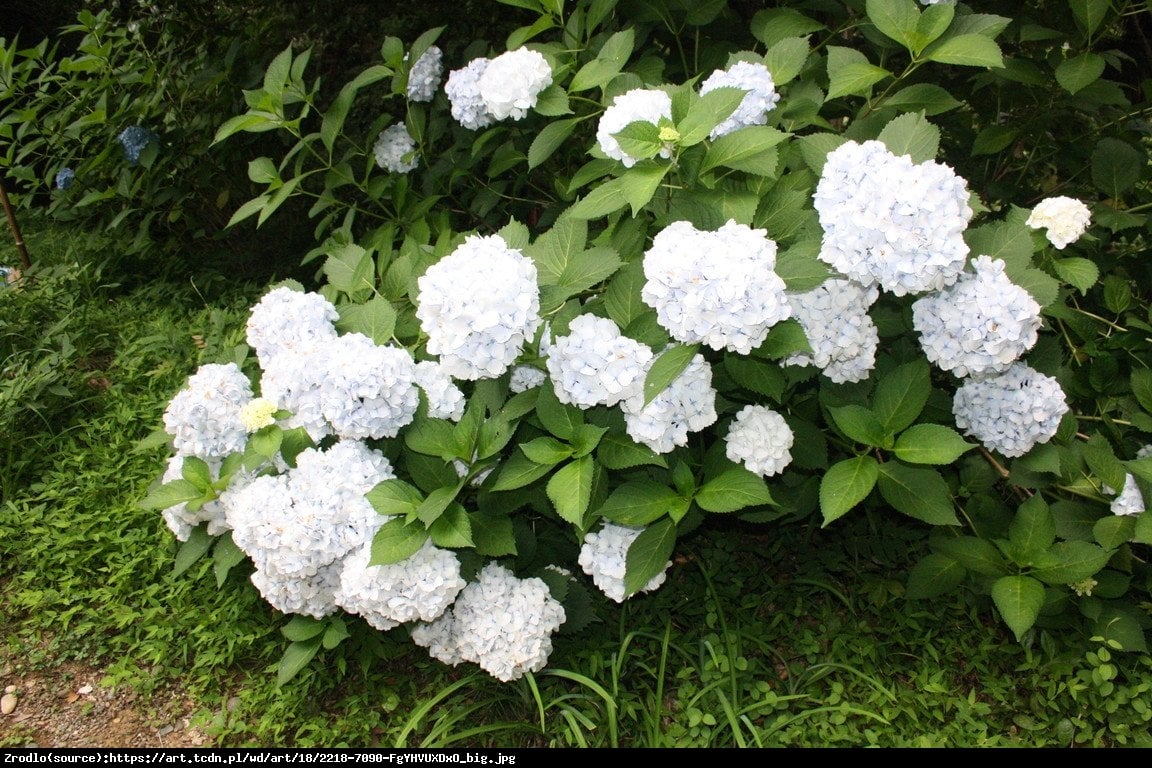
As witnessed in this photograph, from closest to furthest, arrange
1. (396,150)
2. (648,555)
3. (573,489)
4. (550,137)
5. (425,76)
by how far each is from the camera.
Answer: (573,489) < (648,555) < (550,137) < (425,76) < (396,150)

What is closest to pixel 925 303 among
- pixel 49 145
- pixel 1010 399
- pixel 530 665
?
pixel 1010 399

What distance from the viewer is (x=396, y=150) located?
131 inches

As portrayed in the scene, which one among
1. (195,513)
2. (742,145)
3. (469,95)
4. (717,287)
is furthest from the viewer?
(469,95)

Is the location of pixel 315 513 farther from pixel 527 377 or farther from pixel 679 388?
pixel 679 388

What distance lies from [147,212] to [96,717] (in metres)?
2.69

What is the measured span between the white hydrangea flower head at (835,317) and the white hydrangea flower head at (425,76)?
1.79 meters

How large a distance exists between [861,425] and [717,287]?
0.52m

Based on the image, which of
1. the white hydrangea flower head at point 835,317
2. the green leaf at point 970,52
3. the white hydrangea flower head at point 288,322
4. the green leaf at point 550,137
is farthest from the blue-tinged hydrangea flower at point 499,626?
the green leaf at point 970,52

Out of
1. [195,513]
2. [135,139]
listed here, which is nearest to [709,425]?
[195,513]

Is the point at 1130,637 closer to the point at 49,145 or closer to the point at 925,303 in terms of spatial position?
Result: the point at 925,303

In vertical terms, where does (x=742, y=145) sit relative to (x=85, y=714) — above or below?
above

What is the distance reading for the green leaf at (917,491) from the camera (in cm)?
Result: 194

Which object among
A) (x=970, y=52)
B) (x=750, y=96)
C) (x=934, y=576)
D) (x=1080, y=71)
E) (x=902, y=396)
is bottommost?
(x=934, y=576)

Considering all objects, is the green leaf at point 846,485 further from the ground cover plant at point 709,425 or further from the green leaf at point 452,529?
the green leaf at point 452,529
